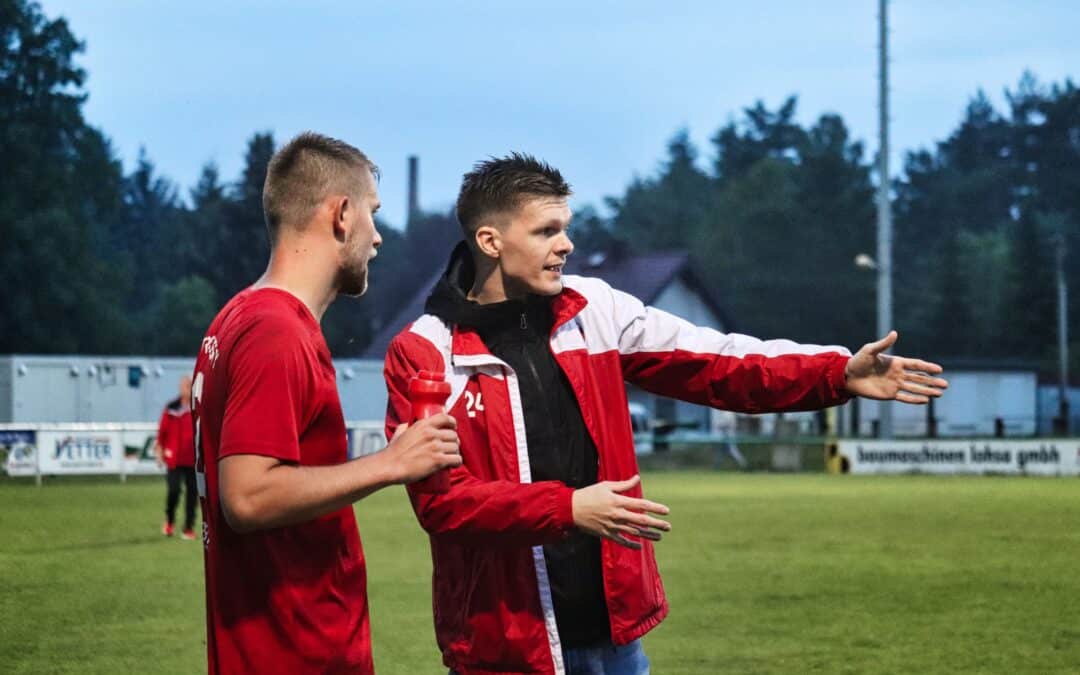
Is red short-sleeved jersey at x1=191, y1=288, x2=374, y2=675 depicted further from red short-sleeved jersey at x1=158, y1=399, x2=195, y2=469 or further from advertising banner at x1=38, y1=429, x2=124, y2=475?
advertising banner at x1=38, y1=429, x2=124, y2=475

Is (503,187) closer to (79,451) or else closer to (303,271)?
(303,271)

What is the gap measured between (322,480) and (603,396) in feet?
4.54

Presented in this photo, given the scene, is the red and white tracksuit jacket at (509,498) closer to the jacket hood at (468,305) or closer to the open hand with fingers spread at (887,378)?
the jacket hood at (468,305)

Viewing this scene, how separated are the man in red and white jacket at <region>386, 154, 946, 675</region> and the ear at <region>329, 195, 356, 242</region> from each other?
2.20 ft

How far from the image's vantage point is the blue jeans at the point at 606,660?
4.83m

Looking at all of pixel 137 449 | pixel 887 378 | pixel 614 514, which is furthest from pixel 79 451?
pixel 614 514

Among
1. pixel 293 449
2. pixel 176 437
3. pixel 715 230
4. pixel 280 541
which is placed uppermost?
pixel 715 230

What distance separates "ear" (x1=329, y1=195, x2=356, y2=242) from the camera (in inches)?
162

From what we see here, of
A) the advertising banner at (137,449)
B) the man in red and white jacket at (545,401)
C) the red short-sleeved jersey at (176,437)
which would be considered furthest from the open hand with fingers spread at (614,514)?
the advertising banner at (137,449)

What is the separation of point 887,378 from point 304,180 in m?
2.07

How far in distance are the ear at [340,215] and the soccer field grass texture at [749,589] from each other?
6.57 meters

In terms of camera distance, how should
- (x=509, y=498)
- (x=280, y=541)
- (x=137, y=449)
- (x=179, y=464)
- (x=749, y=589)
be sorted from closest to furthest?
(x=280, y=541) < (x=509, y=498) < (x=749, y=589) < (x=179, y=464) < (x=137, y=449)

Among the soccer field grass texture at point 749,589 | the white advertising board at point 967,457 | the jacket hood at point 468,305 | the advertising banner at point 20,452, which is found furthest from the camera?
the white advertising board at point 967,457

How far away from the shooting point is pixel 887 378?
17.0 ft
